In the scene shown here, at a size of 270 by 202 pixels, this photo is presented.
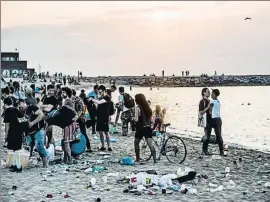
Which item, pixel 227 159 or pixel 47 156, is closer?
pixel 47 156

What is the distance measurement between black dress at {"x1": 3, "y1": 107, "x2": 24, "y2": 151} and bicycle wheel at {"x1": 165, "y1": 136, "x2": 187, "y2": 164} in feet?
11.3

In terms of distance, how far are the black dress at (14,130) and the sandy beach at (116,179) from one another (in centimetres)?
56

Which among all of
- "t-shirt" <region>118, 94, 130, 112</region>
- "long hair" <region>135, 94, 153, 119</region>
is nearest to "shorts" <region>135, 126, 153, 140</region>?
"long hair" <region>135, 94, 153, 119</region>

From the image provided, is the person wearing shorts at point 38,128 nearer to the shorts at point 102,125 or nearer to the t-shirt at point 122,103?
the shorts at point 102,125

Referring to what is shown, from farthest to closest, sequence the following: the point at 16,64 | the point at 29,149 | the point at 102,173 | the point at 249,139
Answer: the point at 16,64, the point at 249,139, the point at 29,149, the point at 102,173

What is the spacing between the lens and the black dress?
1112 centimetres

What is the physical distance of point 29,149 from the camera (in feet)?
42.5

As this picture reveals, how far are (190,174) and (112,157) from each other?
3.57 m

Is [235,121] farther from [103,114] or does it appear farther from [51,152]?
[51,152]

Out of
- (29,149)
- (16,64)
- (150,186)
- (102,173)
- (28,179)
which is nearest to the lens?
(150,186)

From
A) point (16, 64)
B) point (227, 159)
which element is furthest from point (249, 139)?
point (16, 64)

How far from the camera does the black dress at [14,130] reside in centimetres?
1112

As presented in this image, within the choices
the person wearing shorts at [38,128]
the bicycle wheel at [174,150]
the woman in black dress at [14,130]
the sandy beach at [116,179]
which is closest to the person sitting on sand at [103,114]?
the sandy beach at [116,179]

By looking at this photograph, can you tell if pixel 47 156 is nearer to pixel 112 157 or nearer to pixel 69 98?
pixel 69 98
